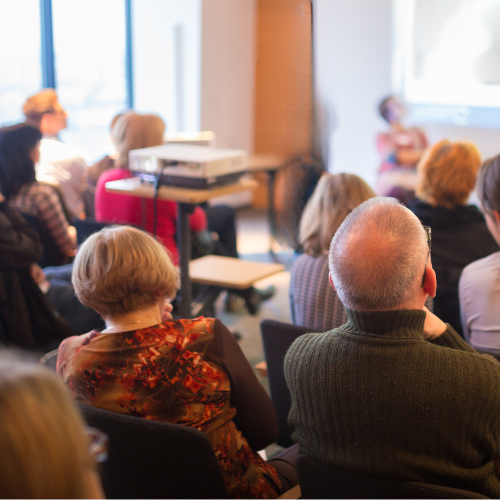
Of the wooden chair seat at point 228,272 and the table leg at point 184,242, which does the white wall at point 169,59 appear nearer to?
the wooden chair seat at point 228,272

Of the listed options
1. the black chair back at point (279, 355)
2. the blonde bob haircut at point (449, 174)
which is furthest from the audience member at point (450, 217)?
the black chair back at point (279, 355)

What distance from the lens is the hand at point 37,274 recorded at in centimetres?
256

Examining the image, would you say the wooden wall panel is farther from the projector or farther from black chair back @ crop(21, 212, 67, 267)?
black chair back @ crop(21, 212, 67, 267)

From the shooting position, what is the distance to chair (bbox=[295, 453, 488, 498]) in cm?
89

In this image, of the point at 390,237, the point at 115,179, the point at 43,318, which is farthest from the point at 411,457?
the point at 115,179

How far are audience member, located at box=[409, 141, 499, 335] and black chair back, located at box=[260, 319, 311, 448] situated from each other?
71 centimetres

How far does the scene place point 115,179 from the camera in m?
2.86

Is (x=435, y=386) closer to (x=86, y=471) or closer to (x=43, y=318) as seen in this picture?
(x=86, y=471)

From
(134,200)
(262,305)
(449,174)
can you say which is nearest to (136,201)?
(134,200)

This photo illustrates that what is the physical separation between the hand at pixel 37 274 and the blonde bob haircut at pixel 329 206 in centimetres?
131

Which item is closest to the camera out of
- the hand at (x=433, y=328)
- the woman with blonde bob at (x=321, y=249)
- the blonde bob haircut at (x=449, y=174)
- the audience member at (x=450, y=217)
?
the hand at (x=433, y=328)

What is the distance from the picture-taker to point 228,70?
6.10 m

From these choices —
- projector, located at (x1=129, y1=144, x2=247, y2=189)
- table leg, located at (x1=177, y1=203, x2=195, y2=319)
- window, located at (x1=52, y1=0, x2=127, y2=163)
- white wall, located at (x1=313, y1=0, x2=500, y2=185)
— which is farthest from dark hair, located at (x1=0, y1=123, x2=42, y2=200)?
white wall, located at (x1=313, y1=0, x2=500, y2=185)

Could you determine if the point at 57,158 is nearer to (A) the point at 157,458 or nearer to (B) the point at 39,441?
(A) the point at 157,458
